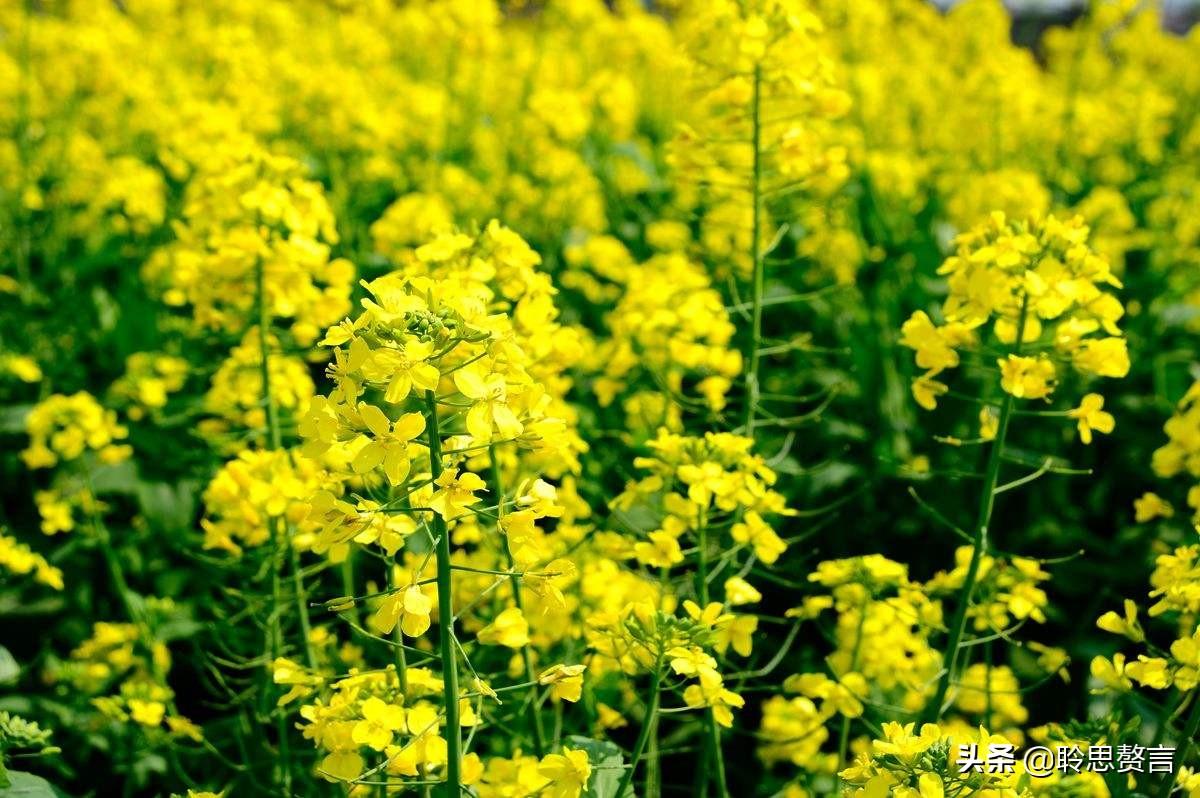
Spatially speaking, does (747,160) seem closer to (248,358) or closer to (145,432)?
(248,358)

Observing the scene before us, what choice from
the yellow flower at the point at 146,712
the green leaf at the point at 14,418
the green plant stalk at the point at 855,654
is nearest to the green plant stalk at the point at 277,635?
the yellow flower at the point at 146,712

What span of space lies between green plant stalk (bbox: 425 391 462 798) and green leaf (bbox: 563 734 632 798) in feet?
0.93

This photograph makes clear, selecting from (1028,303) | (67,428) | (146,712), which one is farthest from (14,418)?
(1028,303)

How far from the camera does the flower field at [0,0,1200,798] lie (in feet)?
6.08

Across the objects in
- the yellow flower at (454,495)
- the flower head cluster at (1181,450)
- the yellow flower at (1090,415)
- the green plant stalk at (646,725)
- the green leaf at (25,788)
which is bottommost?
the green leaf at (25,788)

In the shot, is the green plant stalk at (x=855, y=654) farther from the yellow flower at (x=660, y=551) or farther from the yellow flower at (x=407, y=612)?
the yellow flower at (x=407, y=612)

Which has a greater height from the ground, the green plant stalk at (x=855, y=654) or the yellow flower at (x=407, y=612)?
the yellow flower at (x=407, y=612)

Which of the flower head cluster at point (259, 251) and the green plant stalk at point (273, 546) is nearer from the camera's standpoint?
the green plant stalk at point (273, 546)

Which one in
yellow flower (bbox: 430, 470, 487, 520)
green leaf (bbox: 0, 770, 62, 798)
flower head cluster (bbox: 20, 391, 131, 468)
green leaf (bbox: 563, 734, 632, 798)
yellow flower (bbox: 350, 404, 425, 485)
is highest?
yellow flower (bbox: 350, 404, 425, 485)

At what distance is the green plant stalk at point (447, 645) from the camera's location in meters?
1.63

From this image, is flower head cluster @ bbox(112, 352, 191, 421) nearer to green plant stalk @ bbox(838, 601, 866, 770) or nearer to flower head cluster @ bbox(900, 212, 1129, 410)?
green plant stalk @ bbox(838, 601, 866, 770)

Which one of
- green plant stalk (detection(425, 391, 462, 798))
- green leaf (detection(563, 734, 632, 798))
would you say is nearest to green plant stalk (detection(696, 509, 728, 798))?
green leaf (detection(563, 734, 632, 798))

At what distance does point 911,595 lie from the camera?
2.48 metres

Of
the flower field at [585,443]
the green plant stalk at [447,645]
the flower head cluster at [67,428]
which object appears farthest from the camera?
the flower head cluster at [67,428]
